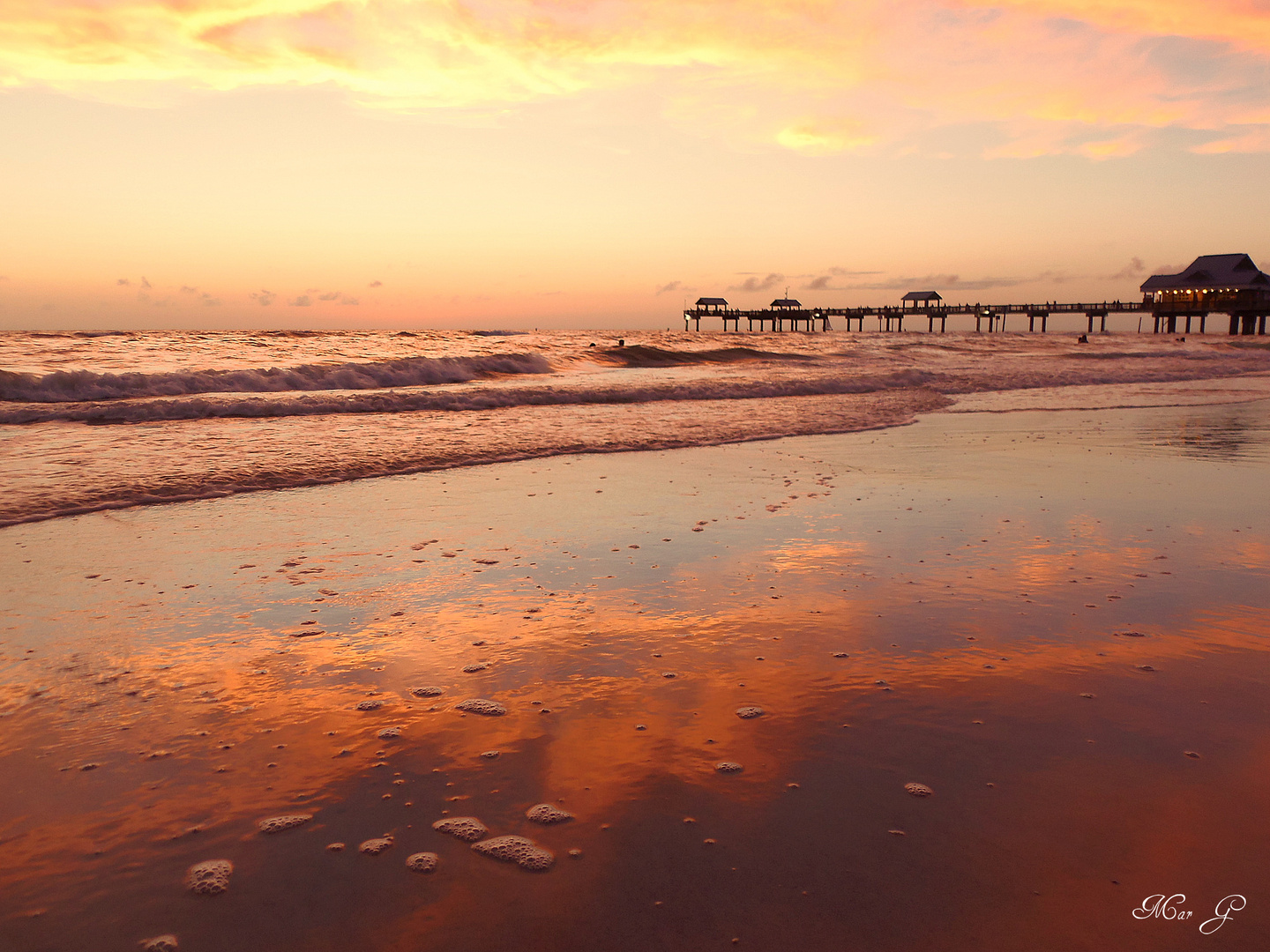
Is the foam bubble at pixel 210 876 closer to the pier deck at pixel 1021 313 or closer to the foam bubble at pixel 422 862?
the foam bubble at pixel 422 862

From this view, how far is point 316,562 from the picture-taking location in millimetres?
5578

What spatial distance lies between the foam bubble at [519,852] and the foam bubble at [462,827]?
4cm

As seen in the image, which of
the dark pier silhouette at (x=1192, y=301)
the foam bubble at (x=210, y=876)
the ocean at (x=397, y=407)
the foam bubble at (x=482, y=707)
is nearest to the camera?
the foam bubble at (x=210, y=876)

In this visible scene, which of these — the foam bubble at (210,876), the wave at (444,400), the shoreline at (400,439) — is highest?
the wave at (444,400)

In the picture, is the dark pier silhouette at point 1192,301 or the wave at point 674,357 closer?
the wave at point 674,357

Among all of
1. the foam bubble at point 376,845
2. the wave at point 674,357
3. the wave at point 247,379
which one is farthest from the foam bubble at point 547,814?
the wave at point 674,357

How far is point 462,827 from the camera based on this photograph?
A: 8.49 ft

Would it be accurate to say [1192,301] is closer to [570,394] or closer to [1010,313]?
[1010,313]

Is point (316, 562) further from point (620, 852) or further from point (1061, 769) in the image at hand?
point (1061, 769)

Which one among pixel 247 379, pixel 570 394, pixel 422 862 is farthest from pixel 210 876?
pixel 247 379

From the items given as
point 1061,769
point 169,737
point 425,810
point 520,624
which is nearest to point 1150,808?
point 1061,769

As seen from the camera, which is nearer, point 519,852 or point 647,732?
point 519,852

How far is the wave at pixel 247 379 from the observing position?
18.9 metres
